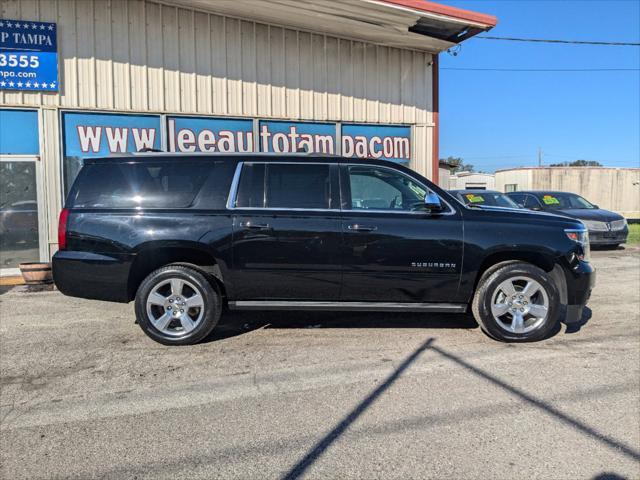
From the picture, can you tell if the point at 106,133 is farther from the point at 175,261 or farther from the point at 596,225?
the point at 596,225

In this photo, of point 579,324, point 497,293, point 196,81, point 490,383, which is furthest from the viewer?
point 196,81

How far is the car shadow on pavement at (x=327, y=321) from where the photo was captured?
5.83 m

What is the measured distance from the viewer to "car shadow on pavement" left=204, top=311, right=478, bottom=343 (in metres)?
5.83

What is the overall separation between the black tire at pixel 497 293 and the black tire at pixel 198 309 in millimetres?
2705

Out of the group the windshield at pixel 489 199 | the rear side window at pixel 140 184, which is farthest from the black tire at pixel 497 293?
the windshield at pixel 489 199

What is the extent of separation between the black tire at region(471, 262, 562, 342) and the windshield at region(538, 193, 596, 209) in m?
9.74

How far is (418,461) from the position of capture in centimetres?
296

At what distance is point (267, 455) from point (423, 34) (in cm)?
921

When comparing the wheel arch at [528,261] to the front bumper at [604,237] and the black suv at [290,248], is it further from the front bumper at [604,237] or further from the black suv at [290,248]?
the front bumper at [604,237]

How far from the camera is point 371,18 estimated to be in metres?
9.34

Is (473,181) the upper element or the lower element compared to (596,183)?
upper

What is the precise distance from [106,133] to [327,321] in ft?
18.5

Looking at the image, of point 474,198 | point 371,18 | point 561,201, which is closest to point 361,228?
point 371,18

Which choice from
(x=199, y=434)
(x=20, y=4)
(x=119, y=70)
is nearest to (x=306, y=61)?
(x=119, y=70)
